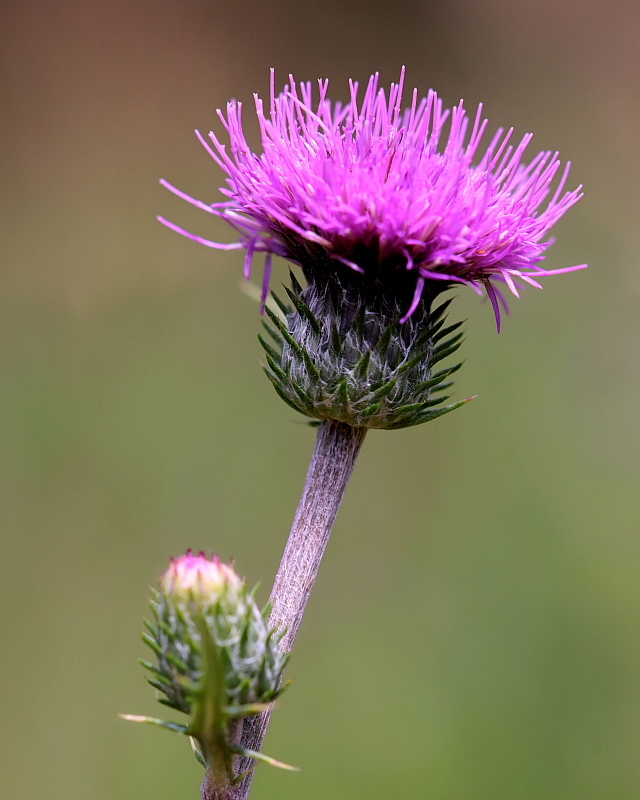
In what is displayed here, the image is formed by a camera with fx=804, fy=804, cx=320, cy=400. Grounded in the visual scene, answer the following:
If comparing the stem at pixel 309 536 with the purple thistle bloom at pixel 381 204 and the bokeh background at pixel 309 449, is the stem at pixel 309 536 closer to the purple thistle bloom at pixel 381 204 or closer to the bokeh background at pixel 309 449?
the purple thistle bloom at pixel 381 204

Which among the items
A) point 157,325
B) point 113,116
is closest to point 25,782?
point 157,325

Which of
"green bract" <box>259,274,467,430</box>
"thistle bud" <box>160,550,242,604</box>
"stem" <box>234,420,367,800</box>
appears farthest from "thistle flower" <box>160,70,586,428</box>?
"thistle bud" <box>160,550,242,604</box>

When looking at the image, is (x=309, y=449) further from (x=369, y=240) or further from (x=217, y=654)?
(x=217, y=654)

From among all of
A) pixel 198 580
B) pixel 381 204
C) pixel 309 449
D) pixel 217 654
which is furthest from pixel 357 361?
pixel 309 449

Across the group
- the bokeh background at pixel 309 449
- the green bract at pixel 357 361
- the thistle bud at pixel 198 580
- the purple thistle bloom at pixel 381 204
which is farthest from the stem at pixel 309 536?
the bokeh background at pixel 309 449

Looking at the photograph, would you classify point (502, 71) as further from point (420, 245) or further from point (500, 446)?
point (420, 245)
